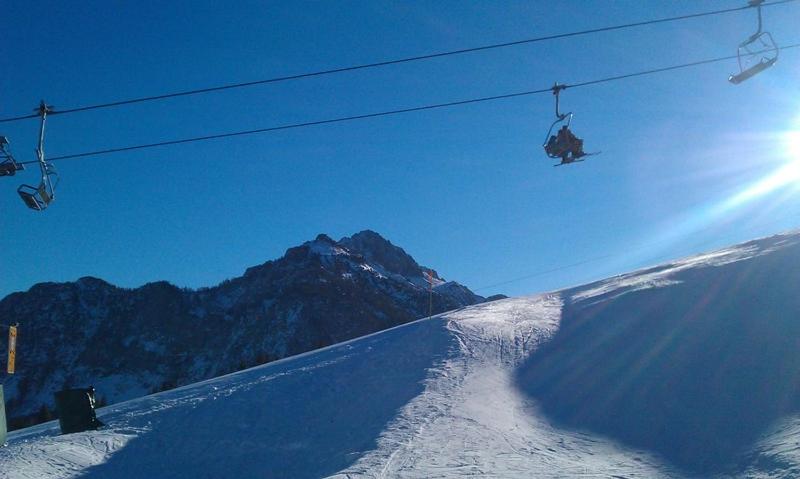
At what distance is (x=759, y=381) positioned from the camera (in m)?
15.7

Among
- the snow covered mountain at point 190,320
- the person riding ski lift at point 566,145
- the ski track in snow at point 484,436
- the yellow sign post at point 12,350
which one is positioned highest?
the snow covered mountain at point 190,320

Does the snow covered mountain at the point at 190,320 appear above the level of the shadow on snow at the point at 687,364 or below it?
above

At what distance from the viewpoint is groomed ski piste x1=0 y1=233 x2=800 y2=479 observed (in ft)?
45.3

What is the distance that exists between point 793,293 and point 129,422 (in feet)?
62.4

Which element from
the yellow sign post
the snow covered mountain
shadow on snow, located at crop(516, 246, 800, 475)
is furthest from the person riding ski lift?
the snow covered mountain

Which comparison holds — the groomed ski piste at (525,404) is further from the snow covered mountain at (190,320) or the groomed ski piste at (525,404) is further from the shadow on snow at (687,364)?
the snow covered mountain at (190,320)

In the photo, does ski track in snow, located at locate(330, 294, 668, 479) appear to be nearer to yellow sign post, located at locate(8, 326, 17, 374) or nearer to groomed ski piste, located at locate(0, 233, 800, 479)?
groomed ski piste, located at locate(0, 233, 800, 479)

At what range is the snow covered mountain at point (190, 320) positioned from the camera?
119 m

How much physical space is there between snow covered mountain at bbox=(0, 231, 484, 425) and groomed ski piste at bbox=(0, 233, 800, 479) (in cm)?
9025

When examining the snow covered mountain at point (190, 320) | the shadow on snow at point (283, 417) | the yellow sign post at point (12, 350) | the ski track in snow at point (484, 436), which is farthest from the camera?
the snow covered mountain at point (190, 320)

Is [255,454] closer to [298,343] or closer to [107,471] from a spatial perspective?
[107,471]

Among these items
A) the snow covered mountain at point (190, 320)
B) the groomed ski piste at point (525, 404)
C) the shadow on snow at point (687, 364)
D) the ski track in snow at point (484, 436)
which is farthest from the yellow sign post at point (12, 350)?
the snow covered mountain at point (190, 320)

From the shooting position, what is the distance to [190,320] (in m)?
138

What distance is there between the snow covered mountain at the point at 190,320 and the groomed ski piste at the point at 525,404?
90245mm
